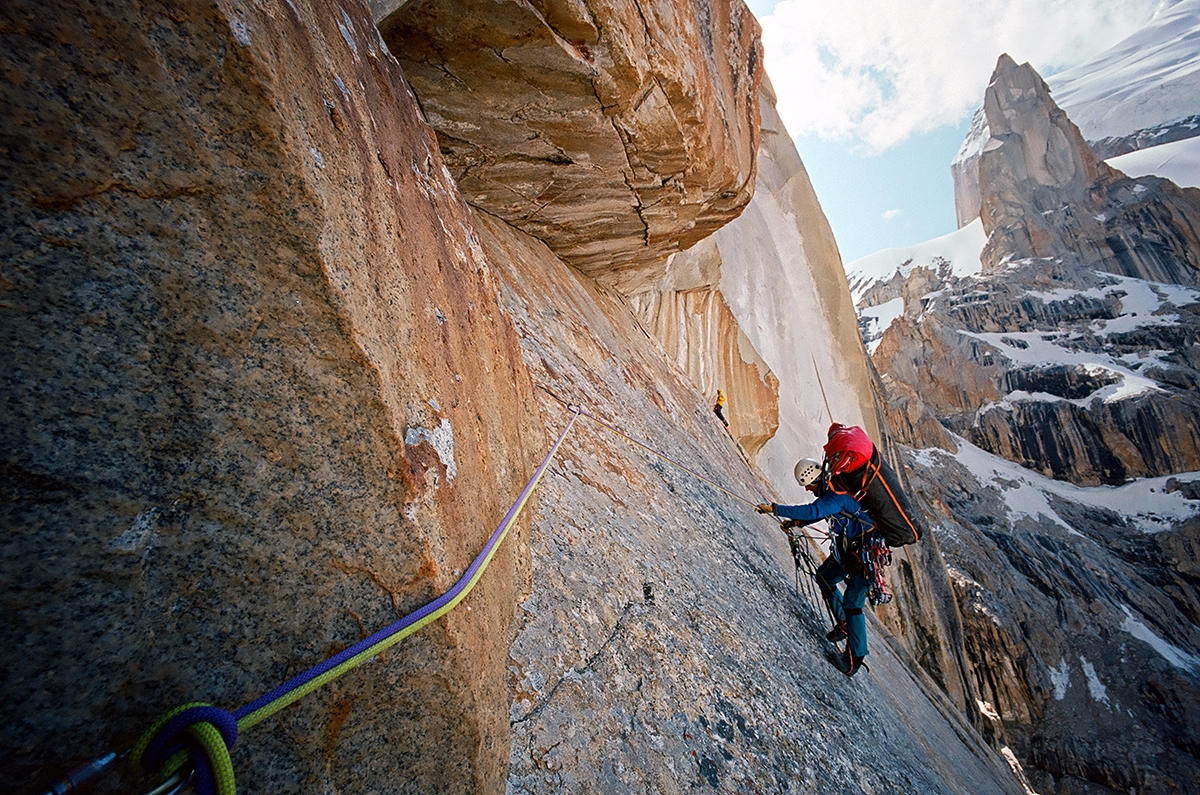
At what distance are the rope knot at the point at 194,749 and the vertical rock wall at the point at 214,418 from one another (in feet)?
0.15

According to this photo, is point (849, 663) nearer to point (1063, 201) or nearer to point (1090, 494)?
point (1090, 494)

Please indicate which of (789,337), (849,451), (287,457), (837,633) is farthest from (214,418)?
(789,337)

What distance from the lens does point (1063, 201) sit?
66.1 metres

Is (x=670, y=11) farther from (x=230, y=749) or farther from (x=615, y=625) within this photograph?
(x=230, y=749)

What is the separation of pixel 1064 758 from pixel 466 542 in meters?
35.3

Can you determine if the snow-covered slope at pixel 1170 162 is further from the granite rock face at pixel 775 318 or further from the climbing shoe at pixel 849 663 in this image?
the climbing shoe at pixel 849 663

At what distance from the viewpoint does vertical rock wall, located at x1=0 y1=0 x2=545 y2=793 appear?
2.57ft

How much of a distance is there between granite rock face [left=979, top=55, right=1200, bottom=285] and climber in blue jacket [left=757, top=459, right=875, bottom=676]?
8091cm

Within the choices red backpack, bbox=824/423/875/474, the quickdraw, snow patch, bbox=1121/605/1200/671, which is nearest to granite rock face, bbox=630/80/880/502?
red backpack, bbox=824/423/875/474

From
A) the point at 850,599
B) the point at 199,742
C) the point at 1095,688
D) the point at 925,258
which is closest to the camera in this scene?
the point at 199,742

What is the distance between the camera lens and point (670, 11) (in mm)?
4082

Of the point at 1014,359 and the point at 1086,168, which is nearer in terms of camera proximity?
the point at 1014,359

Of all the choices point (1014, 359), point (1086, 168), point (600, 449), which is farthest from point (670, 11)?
point (1086, 168)

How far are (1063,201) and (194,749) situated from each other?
95036 millimetres
